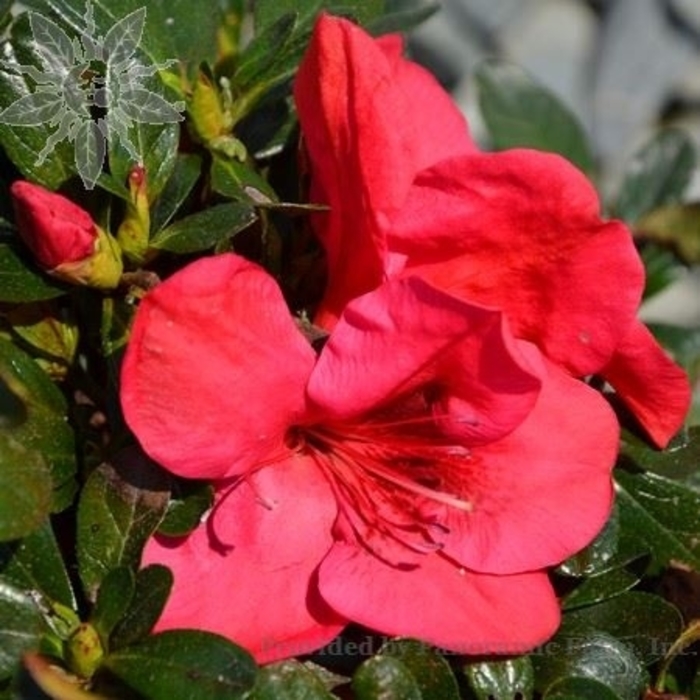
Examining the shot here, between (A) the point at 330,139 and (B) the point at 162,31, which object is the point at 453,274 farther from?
(B) the point at 162,31

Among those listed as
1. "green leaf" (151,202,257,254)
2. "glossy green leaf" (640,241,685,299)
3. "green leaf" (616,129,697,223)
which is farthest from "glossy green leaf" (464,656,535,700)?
"green leaf" (616,129,697,223)

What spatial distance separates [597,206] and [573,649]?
30 cm

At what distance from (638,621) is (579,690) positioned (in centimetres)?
9

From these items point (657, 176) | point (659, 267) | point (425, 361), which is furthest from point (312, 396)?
point (657, 176)

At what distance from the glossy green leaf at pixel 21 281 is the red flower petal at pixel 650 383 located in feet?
1.19

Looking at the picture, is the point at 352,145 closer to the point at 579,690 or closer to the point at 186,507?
the point at 186,507

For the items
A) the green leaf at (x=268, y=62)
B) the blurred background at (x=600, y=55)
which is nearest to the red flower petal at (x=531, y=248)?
the green leaf at (x=268, y=62)

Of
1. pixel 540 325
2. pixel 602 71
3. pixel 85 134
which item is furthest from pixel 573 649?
pixel 602 71

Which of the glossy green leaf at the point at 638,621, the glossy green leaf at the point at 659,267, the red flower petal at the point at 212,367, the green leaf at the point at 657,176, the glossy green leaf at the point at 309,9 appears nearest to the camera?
the red flower petal at the point at 212,367

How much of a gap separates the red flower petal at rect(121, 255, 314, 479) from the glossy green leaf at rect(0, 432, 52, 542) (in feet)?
0.21

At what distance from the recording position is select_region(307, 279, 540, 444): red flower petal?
37.0 inches

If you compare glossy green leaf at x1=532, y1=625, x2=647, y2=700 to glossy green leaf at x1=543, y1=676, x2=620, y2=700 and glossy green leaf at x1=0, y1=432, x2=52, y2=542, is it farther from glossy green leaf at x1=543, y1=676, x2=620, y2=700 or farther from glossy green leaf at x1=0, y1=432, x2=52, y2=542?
glossy green leaf at x1=0, y1=432, x2=52, y2=542

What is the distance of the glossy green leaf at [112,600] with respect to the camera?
0.96 m

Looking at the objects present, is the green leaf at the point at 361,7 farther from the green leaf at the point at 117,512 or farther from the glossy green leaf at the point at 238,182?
the green leaf at the point at 117,512
